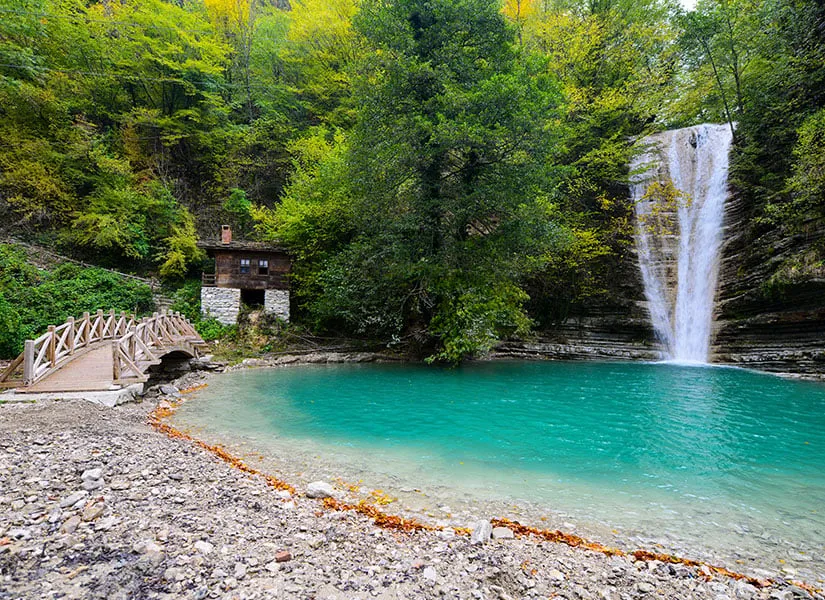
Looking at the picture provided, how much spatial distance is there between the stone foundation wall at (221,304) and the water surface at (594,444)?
23.4 ft

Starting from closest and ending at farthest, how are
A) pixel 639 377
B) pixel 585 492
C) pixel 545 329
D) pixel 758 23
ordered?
pixel 585 492 < pixel 639 377 < pixel 758 23 < pixel 545 329

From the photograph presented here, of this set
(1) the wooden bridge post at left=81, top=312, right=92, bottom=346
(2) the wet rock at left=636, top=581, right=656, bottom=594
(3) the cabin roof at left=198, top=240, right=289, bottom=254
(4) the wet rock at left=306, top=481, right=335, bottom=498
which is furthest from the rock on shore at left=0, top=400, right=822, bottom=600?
(3) the cabin roof at left=198, top=240, right=289, bottom=254

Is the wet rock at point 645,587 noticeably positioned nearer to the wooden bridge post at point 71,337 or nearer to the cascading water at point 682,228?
the wooden bridge post at point 71,337

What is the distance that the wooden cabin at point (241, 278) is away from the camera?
63.6 feet

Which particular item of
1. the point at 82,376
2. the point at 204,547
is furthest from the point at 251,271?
the point at 204,547

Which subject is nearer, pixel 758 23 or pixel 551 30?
pixel 758 23

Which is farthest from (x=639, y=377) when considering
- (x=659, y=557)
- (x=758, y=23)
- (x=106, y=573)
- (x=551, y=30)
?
(x=551, y=30)

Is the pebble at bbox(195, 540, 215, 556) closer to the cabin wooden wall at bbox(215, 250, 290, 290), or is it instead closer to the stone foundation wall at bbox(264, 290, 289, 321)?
the stone foundation wall at bbox(264, 290, 289, 321)

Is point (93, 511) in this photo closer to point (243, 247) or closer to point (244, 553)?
point (244, 553)

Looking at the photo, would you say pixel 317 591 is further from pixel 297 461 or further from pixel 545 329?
pixel 545 329

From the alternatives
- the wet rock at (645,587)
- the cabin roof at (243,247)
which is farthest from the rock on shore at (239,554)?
the cabin roof at (243,247)

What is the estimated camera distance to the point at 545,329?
2069 cm

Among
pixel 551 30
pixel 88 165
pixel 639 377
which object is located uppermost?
pixel 551 30

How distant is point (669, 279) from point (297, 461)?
19790 millimetres
